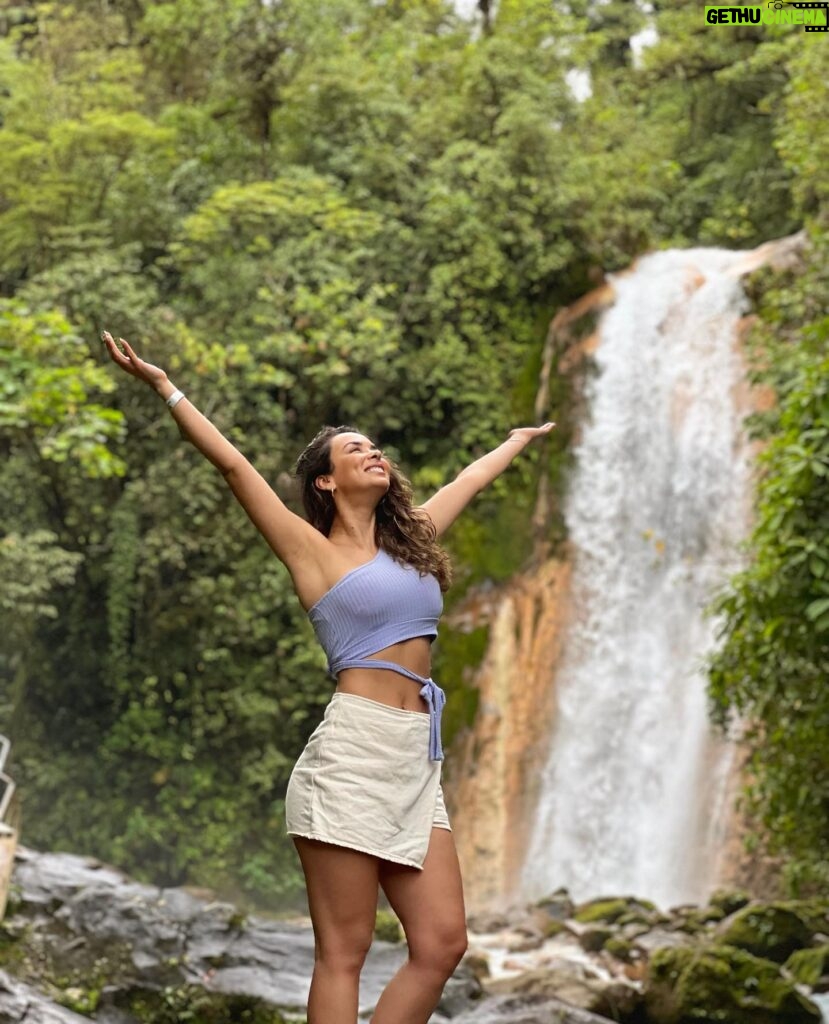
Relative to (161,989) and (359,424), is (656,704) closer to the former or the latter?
(359,424)

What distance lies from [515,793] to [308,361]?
5.22m

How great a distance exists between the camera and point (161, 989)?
7.02 meters

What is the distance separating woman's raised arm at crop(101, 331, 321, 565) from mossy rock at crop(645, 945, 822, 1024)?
5.82 m

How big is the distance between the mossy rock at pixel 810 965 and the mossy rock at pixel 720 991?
2.39 ft

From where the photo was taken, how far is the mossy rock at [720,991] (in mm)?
7473

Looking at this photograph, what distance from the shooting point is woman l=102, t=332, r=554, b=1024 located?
8.84ft

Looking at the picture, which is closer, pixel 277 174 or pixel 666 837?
pixel 666 837

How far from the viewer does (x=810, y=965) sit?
8.64 meters

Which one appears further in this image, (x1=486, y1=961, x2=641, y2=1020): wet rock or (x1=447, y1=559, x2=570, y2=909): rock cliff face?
(x1=447, y1=559, x2=570, y2=909): rock cliff face

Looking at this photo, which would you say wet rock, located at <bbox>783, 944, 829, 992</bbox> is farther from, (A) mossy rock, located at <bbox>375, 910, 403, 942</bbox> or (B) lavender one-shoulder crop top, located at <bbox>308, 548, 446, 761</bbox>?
(B) lavender one-shoulder crop top, located at <bbox>308, 548, 446, 761</bbox>

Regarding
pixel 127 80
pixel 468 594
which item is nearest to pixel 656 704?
pixel 468 594

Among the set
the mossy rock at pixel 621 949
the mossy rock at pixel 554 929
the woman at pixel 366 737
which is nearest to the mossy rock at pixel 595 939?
the mossy rock at pixel 621 949

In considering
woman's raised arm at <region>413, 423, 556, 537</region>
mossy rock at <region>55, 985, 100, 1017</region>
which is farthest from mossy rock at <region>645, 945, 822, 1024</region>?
woman's raised arm at <region>413, 423, 556, 537</region>

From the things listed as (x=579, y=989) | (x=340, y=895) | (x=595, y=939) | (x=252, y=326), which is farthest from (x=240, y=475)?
(x=252, y=326)
